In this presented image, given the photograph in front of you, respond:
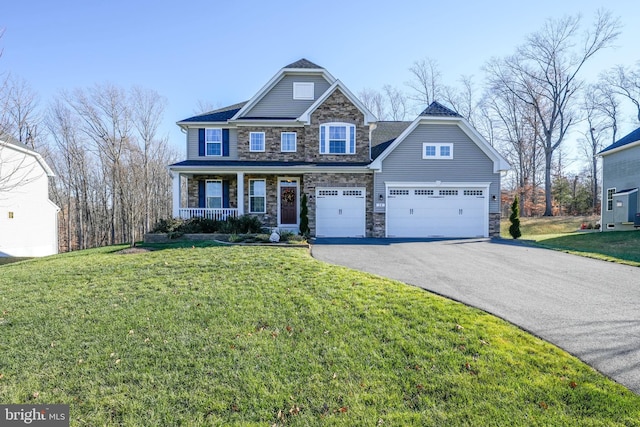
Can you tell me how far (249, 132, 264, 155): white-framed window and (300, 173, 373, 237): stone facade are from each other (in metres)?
3.31

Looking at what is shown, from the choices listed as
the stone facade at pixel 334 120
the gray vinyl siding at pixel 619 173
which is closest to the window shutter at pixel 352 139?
the stone facade at pixel 334 120

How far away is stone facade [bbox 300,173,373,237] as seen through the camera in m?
16.1

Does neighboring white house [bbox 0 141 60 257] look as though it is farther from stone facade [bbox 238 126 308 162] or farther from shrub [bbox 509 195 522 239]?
shrub [bbox 509 195 522 239]

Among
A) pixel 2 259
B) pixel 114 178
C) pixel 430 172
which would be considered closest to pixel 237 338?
pixel 430 172

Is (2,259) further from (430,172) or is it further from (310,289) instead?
(430,172)

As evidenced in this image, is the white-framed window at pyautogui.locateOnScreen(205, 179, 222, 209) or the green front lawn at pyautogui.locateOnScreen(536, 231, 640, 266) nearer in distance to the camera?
the green front lawn at pyautogui.locateOnScreen(536, 231, 640, 266)

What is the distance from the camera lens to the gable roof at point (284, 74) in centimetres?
1748

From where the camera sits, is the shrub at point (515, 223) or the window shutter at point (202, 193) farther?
the window shutter at point (202, 193)

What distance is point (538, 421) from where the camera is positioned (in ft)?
9.80

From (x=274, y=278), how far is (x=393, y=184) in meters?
10.3

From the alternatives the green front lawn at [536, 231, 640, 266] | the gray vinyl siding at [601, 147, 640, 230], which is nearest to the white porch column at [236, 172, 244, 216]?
the green front lawn at [536, 231, 640, 266]

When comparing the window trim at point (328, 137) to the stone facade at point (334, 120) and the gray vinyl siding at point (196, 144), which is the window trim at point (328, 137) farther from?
the gray vinyl siding at point (196, 144)

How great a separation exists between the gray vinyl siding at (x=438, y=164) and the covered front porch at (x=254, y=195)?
14.3ft

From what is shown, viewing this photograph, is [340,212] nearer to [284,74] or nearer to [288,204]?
[288,204]
